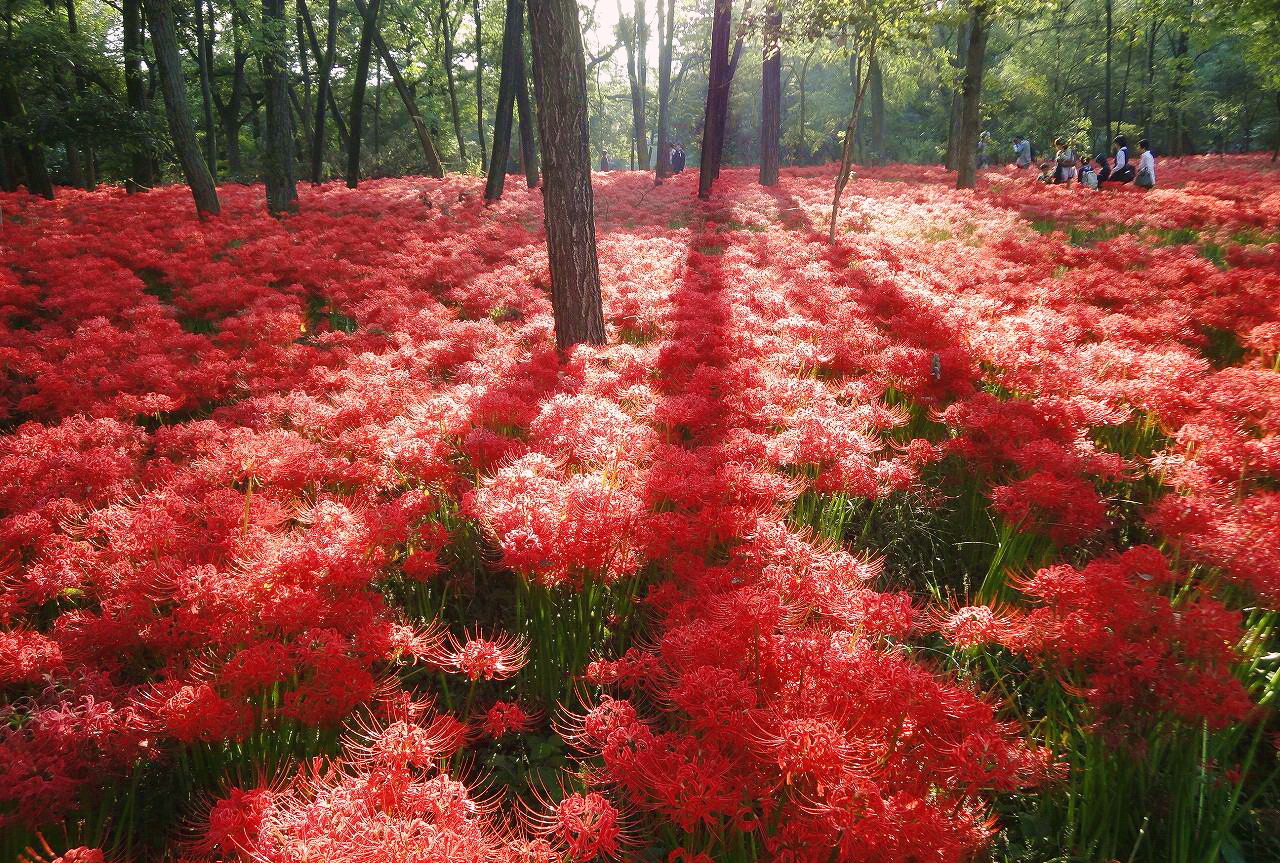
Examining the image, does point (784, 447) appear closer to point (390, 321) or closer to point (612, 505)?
point (612, 505)

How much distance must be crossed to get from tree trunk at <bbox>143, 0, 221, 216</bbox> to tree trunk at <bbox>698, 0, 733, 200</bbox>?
10.3 metres

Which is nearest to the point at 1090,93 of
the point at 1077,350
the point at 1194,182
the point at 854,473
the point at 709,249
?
the point at 1194,182

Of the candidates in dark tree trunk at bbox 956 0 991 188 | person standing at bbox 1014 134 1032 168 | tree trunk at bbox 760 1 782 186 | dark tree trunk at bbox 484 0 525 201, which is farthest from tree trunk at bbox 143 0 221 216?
person standing at bbox 1014 134 1032 168

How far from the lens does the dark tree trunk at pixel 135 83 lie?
12883mm

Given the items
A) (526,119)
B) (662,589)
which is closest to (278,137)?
(526,119)

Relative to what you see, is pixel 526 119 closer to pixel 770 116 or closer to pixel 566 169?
pixel 770 116

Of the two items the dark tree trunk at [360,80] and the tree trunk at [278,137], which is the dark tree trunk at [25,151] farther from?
the dark tree trunk at [360,80]

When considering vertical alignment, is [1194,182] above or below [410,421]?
above

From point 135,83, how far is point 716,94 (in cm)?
1316

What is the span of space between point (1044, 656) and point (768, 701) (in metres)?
1.14

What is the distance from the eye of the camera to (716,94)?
15055 mm

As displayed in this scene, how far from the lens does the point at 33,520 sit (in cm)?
263

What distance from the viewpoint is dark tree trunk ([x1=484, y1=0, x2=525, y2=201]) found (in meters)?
14.9

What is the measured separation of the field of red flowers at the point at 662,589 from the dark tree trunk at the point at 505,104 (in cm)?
1059
